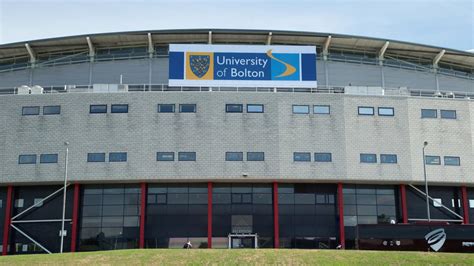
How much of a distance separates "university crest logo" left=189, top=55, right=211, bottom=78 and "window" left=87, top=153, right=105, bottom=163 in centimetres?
1011

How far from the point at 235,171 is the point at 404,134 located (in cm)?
1432

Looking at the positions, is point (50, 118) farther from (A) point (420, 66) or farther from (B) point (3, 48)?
(A) point (420, 66)

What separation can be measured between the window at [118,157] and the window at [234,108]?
890cm

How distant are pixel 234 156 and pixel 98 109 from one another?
11656mm

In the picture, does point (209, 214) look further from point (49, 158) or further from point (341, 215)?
point (49, 158)

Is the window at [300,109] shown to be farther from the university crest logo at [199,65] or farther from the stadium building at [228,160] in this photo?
the university crest logo at [199,65]

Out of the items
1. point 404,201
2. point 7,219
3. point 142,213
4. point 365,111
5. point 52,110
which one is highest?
point 365,111

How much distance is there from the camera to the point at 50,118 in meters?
55.2

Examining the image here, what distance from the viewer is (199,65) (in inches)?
2212

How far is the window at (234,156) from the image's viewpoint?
177ft

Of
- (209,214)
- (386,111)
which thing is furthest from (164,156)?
(386,111)

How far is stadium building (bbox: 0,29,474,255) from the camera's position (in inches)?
2119

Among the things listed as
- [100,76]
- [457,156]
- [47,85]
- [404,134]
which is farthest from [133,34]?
[457,156]

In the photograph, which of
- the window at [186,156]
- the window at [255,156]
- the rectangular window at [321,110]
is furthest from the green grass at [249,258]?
the rectangular window at [321,110]
